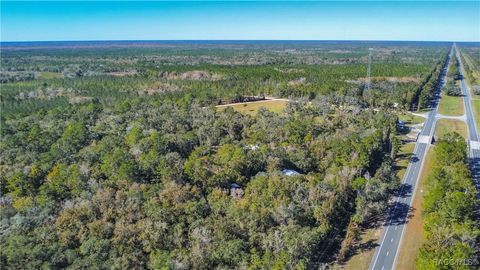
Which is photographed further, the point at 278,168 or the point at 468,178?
the point at 278,168

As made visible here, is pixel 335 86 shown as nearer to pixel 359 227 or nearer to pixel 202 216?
pixel 359 227

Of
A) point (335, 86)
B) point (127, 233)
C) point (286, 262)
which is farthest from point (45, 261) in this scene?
point (335, 86)

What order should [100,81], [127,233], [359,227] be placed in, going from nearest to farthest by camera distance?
[127,233] < [359,227] < [100,81]

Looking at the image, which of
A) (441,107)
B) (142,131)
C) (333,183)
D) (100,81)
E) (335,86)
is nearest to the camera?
(333,183)

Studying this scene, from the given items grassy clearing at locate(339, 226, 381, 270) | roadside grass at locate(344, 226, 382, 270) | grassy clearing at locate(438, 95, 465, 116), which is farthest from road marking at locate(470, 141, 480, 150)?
grassy clearing at locate(339, 226, 381, 270)

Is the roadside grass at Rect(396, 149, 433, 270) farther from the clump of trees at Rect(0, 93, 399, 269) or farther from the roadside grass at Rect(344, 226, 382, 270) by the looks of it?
the clump of trees at Rect(0, 93, 399, 269)

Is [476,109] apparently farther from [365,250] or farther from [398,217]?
[365,250]

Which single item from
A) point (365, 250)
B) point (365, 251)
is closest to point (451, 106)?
point (365, 250)

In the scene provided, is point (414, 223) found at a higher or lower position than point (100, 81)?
lower
